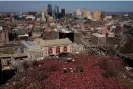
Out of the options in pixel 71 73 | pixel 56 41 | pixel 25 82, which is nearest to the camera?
pixel 25 82

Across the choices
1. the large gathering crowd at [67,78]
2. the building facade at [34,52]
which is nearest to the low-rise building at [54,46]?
the building facade at [34,52]

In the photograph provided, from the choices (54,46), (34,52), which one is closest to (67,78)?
(34,52)

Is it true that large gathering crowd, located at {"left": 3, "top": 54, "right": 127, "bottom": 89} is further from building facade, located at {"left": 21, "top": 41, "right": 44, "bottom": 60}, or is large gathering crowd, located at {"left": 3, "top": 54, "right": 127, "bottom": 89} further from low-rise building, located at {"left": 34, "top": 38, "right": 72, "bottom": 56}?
low-rise building, located at {"left": 34, "top": 38, "right": 72, "bottom": 56}

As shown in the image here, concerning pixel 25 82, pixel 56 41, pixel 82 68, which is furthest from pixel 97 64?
pixel 56 41

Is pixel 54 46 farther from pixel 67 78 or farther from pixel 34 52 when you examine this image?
pixel 67 78

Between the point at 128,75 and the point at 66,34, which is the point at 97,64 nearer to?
the point at 128,75

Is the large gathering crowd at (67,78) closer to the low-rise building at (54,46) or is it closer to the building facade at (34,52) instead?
the building facade at (34,52)

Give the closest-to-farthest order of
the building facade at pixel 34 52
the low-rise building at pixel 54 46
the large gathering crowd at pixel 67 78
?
the large gathering crowd at pixel 67 78 → the building facade at pixel 34 52 → the low-rise building at pixel 54 46

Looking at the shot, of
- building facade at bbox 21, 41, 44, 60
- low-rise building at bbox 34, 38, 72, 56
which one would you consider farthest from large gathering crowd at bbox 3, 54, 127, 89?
low-rise building at bbox 34, 38, 72, 56
